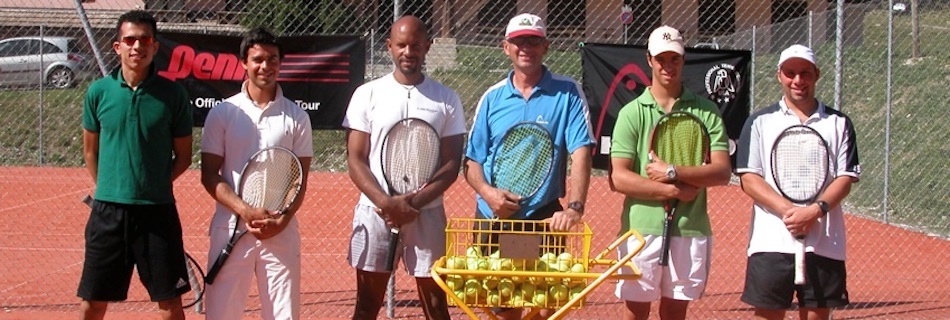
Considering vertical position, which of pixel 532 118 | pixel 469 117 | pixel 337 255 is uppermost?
pixel 469 117

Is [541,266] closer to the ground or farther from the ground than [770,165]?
closer to the ground

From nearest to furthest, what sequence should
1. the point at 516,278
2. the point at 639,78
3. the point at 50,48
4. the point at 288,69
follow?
the point at 516,278 → the point at 288,69 → the point at 639,78 → the point at 50,48

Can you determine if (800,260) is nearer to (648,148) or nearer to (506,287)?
(648,148)

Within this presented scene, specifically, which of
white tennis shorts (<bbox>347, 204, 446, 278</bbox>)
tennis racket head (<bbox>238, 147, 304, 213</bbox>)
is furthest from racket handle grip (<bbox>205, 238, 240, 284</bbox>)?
white tennis shorts (<bbox>347, 204, 446, 278</bbox>)

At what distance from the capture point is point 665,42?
542 centimetres

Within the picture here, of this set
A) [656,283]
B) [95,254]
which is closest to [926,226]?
[656,283]

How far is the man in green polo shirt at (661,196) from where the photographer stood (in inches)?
215

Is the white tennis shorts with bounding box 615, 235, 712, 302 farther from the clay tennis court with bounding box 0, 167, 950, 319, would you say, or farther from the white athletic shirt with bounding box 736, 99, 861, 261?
the clay tennis court with bounding box 0, 167, 950, 319

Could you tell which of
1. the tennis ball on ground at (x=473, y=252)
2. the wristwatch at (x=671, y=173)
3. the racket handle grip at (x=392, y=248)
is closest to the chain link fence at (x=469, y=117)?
the racket handle grip at (x=392, y=248)

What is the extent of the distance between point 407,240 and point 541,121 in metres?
0.89

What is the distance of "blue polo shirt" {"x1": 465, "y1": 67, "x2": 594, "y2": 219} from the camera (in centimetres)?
536

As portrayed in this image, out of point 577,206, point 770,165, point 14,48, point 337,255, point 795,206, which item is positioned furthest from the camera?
point 14,48

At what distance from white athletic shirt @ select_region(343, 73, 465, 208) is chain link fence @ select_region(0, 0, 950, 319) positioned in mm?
1841

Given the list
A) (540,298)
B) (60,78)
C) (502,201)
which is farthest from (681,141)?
(60,78)
